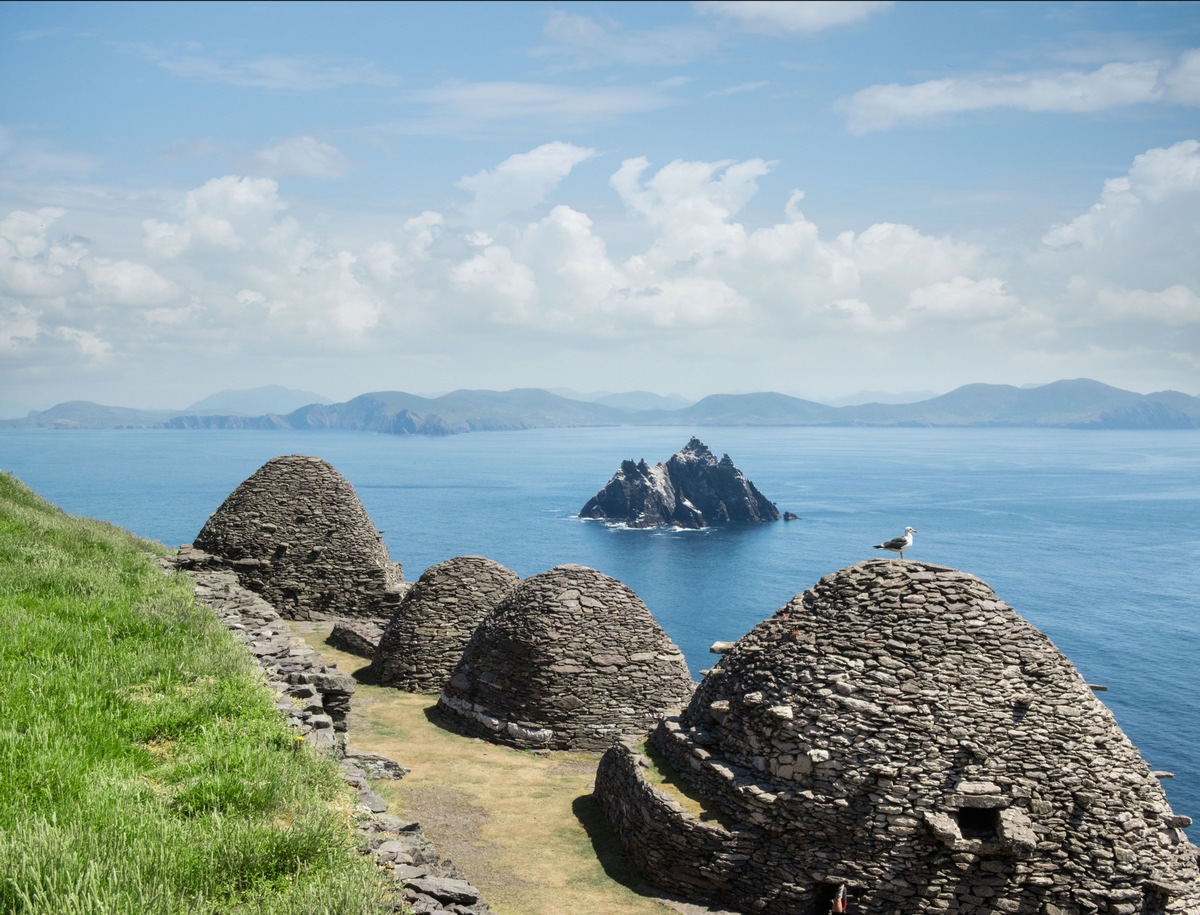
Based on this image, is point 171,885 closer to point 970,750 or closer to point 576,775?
point 970,750

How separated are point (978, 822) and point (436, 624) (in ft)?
54.0

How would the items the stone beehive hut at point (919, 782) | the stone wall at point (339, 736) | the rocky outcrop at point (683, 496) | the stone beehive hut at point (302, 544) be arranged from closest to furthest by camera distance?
the stone wall at point (339, 736) < the stone beehive hut at point (919, 782) < the stone beehive hut at point (302, 544) < the rocky outcrop at point (683, 496)

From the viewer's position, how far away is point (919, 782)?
553 inches

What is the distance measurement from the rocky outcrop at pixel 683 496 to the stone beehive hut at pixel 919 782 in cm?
10669

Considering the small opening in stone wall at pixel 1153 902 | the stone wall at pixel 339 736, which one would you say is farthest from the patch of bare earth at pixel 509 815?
the small opening in stone wall at pixel 1153 902

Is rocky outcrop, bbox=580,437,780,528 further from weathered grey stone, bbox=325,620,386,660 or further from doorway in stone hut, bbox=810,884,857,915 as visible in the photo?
doorway in stone hut, bbox=810,884,857,915

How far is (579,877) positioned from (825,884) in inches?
164

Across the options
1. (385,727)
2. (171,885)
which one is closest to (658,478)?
(385,727)

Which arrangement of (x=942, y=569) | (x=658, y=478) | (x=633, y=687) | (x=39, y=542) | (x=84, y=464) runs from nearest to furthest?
(x=942, y=569), (x=39, y=542), (x=633, y=687), (x=658, y=478), (x=84, y=464)

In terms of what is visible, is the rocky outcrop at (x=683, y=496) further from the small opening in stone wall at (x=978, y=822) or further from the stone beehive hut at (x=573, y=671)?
the small opening in stone wall at (x=978, y=822)

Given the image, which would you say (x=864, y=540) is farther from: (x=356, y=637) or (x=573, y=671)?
(x=573, y=671)

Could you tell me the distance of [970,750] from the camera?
14062 millimetres

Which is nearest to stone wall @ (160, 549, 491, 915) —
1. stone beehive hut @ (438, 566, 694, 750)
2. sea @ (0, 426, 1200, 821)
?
stone beehive hut @ (438, 566, 694, 750)

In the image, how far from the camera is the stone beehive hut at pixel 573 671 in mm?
22016
